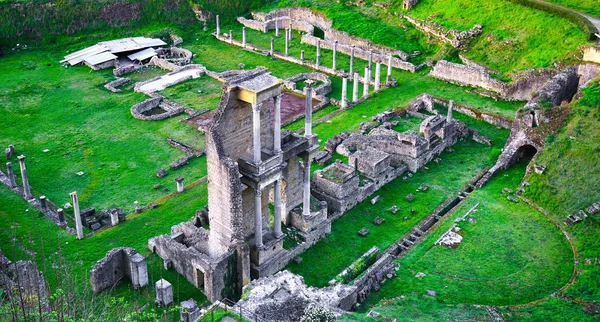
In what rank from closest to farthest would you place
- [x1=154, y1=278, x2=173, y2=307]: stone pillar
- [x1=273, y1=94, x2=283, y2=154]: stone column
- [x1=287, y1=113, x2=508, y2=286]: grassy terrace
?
[x1=154, y1=278, x2=173, y2=307]: stone pillar < [x1=273, y1=94, x2=283, y2=154]: stone column < [x1=287, y1=113, x2=508, y2=286]: grassy terrace

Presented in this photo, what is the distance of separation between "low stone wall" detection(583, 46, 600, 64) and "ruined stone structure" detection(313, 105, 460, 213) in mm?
11268

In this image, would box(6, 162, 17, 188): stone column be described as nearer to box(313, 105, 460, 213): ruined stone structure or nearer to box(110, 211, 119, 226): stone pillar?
box(110, 211, 119, 226): stone pillar

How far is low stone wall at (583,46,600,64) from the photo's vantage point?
46.7 m

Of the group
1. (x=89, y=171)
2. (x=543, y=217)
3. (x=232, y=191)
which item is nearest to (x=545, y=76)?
(x=543, y=217)

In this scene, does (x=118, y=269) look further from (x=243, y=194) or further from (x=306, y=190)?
(x=306, y=190)

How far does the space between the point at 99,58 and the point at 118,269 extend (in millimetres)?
32662

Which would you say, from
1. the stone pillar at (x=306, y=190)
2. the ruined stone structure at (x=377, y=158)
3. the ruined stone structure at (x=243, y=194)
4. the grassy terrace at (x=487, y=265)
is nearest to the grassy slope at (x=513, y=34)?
the ruined stone structure at (x=377, y=158)

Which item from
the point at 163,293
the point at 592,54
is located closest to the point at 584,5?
the point at 592,54

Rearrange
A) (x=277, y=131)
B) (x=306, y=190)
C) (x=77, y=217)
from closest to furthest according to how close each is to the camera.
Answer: (x=277, y=131), (x=306, y=190), (x=77, y=217)

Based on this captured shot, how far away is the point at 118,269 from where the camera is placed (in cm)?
3081

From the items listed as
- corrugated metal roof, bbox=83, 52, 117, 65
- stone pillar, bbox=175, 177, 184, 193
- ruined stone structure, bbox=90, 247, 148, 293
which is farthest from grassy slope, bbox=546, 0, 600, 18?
ruined stone structure, bbox=90, 247, 148, 293

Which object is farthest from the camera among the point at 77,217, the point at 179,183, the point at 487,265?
Answer: the point at 179,183

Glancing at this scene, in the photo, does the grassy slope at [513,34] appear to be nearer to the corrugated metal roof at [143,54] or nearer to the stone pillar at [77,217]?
the corrugated metal roof at [143,54]

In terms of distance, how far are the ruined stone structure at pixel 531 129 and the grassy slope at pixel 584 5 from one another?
48.8 feet
